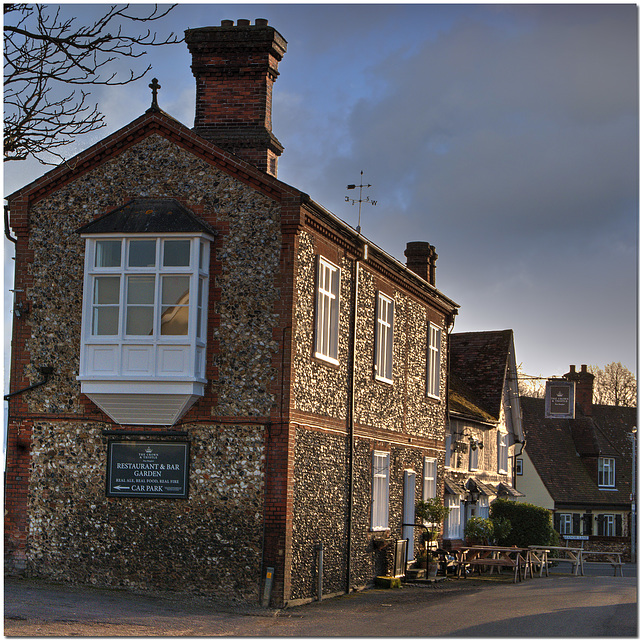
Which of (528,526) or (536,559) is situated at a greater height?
(528,526)

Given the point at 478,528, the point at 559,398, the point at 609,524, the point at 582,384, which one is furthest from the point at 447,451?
the point at 582,384

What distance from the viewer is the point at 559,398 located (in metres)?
35.1

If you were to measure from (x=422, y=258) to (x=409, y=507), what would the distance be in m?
9.82

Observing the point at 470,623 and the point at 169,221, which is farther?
the point at 169,221

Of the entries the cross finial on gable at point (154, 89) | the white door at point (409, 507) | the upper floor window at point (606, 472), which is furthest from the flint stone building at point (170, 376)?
the upper floor window at point (606, 472)

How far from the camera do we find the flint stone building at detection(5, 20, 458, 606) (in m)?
17.2

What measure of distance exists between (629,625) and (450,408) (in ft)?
51.3

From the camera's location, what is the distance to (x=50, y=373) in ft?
60.2

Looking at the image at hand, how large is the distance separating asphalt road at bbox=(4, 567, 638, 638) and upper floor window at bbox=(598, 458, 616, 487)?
3421 centimetres

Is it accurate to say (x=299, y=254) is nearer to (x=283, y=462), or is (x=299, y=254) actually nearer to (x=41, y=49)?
(x=283, y=462)

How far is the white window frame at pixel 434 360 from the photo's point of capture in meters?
27.3

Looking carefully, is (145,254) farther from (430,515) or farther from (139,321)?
(430,515)

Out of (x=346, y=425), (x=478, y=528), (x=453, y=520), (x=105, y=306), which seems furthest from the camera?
(x=453, y=520)

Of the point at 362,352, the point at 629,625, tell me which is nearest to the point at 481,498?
the point at 362,352
